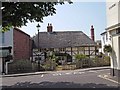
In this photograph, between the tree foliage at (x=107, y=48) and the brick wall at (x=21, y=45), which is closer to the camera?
the tree foliage at (x=107, y=48)

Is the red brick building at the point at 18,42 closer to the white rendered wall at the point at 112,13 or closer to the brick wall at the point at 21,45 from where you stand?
the brick wall at the point at 21,45

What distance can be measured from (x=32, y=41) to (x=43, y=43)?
225cm

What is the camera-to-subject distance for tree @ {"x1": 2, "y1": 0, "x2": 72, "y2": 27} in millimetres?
12711

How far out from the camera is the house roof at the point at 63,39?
5422cm

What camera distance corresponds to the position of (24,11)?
42.3 feet

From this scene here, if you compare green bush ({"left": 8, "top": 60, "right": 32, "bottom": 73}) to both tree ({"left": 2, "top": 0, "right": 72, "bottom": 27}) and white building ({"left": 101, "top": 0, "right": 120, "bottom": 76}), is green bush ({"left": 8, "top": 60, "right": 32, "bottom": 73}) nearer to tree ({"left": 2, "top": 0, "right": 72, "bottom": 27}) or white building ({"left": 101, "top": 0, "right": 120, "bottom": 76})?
white building ({"left": 101, "top": 0, "right": 120, "bottom": 76})

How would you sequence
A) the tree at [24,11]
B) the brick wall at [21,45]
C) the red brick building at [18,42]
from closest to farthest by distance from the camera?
the tree at [24,11], the red brick building at [18,42], the brick wall at [21,45]

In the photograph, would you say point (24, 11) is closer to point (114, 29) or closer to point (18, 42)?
point (114, 29)

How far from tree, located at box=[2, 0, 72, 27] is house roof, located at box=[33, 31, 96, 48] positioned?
131 feet

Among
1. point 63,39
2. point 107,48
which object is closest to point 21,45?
point 63,39

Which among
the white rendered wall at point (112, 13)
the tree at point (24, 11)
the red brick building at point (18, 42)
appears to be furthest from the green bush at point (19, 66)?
the tree at point (24, 11)

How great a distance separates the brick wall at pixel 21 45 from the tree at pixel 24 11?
28.0 metres

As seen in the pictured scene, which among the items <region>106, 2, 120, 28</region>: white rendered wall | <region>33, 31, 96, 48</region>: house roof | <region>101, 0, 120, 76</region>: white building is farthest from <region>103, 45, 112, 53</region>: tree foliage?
<region>33, 31, 96, 48</region>: house roof

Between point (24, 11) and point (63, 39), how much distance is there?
143 feet
